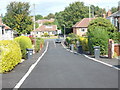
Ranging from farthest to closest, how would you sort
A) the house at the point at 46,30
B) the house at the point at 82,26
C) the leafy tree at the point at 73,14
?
the house at the point at 46,30
the leafy tree at the point at 73,14
the house at the point at 82,26

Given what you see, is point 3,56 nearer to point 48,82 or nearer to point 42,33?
point 48,82

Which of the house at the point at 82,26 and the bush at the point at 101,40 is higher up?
the house at the point at 82,26

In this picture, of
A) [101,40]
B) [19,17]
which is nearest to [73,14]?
[19,17]

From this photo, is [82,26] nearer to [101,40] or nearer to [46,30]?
[46,30]

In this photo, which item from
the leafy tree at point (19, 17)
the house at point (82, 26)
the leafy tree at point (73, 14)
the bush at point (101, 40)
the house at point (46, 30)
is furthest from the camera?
the house at point (46, 30)

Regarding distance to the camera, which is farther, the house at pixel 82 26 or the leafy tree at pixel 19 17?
the house at pixel 82 26

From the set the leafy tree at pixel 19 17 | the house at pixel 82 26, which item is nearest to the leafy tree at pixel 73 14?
the house at pixel 82 26

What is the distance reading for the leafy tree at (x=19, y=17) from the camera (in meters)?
67.4

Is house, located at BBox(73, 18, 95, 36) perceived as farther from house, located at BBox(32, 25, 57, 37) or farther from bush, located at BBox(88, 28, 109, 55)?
bush, located at BBox(88, 28, 109, 55)

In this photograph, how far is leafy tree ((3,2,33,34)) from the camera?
67438mm

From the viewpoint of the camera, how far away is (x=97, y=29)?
26047 millimetres

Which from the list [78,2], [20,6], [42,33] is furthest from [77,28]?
[42,33]

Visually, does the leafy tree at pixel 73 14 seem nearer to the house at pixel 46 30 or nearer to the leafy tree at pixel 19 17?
the leafy tree at pixel 19 17

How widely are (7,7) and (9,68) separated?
60239mm
